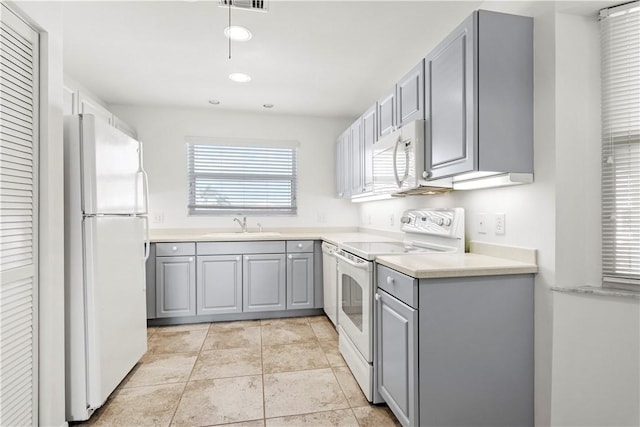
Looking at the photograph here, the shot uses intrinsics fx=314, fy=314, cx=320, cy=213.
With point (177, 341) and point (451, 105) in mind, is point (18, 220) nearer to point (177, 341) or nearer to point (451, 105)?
point (177, 341)

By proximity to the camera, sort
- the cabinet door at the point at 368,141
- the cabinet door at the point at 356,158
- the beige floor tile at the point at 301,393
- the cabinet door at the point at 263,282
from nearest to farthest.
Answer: the beige floor tile at the point at 301,393, the cabinet door at the point at 368,141, the cabinet door at the point at 356,158, the cabinet door at the point at 263,282

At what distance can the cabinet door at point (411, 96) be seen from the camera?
194 centimetres

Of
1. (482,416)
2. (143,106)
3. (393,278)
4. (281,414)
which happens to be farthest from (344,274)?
(143,106)

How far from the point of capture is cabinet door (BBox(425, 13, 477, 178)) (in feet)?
4.99

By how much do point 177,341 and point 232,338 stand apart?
48 cm

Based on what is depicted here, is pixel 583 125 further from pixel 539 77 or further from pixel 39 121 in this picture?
pixel 39 121

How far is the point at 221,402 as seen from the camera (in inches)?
75.3

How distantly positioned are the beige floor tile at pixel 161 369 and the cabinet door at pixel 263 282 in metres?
0.88

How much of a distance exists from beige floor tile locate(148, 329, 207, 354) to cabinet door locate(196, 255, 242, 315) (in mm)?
275

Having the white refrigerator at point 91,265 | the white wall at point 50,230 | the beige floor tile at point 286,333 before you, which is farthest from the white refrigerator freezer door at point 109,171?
the beige floor tile at point 286,333

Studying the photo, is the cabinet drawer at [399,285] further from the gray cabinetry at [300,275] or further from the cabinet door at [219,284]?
the cabinet door at [219,284]

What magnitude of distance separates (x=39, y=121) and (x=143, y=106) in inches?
95.0

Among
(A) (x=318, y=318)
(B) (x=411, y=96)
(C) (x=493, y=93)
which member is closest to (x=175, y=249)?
(A) (x=318, y=318)

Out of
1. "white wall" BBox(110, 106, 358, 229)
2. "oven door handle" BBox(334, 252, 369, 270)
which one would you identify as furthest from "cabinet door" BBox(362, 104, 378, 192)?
"white wall" BBox(110, 106, 358, 229)
